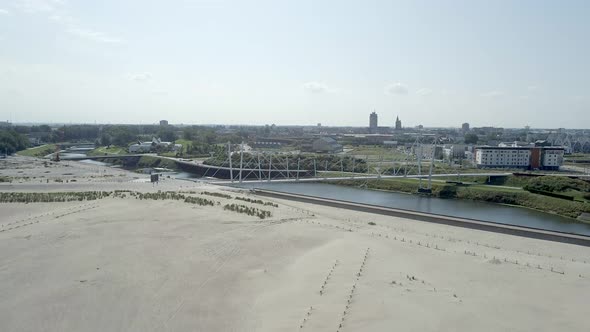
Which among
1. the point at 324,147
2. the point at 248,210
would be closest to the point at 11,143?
the point at 324,147

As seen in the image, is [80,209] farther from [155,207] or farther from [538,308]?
[538,308]

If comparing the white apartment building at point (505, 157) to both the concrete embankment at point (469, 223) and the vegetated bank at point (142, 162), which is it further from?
the vegetated bank at point (142, 162)

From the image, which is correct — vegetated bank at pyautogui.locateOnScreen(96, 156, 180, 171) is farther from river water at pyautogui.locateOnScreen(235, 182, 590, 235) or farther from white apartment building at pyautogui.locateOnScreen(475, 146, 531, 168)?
white apartment building at pyautogui.locateOnScreen(475, 146, 531, 168)

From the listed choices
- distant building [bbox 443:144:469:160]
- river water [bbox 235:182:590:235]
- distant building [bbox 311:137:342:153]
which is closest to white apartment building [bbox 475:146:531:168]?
distant building [bbox 443:144:469:160]

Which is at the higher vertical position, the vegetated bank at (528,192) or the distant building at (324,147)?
the distant building at (324,147)

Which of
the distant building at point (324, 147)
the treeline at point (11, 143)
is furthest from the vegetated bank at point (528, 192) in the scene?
the treeline at point (11, 143)

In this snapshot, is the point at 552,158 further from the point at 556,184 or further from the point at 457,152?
the point at 556,184
